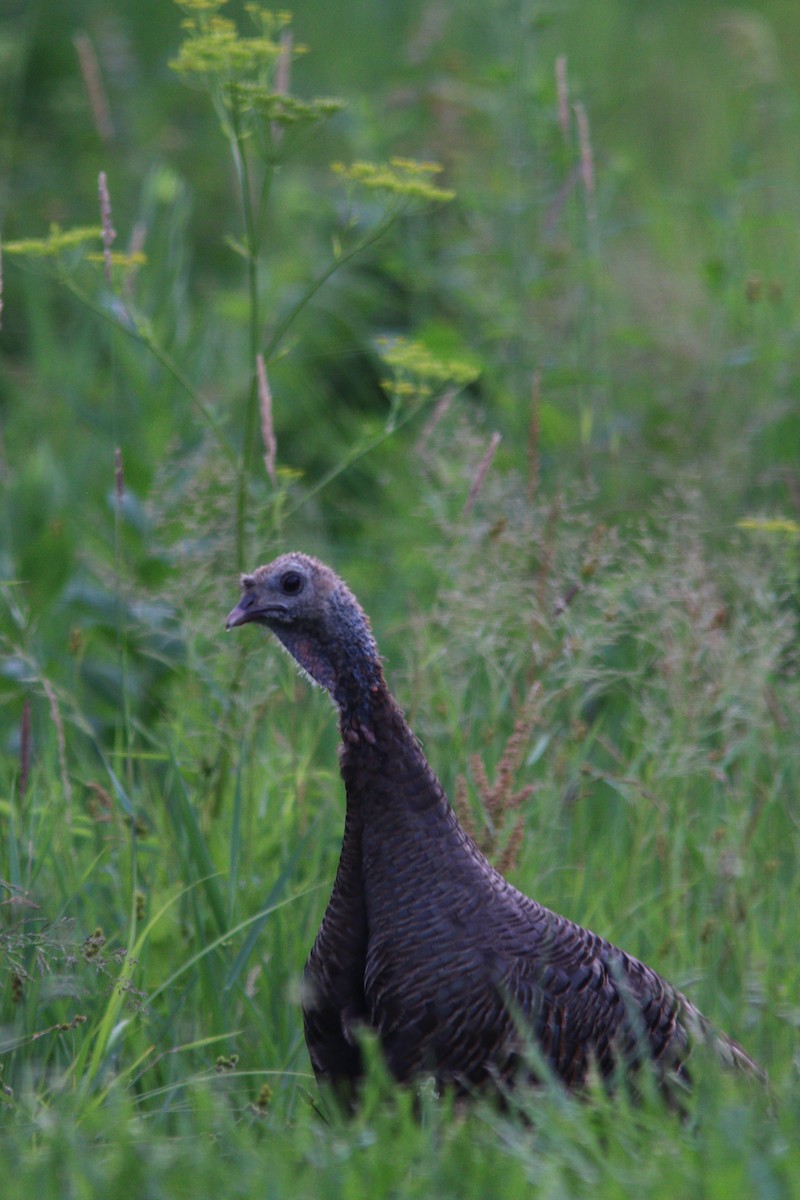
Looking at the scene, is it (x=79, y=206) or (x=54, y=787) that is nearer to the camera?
(x=54, y=787)

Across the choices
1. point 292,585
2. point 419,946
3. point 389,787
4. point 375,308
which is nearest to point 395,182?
point 292,585

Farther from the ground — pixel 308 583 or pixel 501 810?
pixel 308 583

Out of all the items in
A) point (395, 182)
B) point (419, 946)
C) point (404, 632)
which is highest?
point (395, 182)

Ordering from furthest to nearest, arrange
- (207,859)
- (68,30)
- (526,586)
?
1. (68,30)
2. (526,586)
3. (207,859)

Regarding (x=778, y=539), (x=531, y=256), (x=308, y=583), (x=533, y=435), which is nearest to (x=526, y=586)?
(x=533, y=435)

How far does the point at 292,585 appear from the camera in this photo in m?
3.21

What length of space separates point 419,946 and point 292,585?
78 centimetres

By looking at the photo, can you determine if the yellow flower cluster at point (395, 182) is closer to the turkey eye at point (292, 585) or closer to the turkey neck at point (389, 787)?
the turkey eye at point (292, 585)

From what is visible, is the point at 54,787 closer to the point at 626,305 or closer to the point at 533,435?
the point at 533,435

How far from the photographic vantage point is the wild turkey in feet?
9.93

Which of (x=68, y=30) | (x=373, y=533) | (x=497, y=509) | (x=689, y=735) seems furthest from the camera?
(x=68, y=30)

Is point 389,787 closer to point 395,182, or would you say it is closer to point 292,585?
point 292,585

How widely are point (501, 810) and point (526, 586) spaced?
0.78m

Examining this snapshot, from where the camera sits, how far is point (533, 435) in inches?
159
